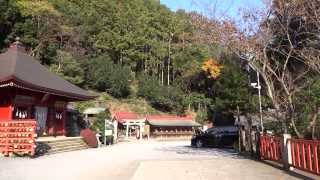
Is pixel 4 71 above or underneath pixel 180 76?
underneath

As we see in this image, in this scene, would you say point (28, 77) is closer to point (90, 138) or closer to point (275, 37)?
point (90, 138)

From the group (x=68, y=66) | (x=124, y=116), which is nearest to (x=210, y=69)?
(x=124, y=116)

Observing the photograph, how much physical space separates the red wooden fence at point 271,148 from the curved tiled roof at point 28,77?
45.7 ft

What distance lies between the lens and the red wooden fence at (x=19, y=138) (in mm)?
20719

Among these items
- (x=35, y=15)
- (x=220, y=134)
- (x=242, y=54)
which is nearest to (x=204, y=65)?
(x=35, y=15)

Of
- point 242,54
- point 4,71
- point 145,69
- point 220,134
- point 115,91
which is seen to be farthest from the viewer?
point 145,69

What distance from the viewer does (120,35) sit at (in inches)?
3071

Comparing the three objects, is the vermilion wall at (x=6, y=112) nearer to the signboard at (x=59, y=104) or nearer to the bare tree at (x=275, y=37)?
the signboard at (x=59, y=104)

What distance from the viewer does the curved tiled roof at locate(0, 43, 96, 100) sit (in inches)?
1002

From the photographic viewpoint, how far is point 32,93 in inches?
1150

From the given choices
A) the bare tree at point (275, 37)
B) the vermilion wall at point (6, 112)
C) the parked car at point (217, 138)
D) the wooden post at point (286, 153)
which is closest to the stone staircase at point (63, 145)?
the vermilion wall at point (6, 112)

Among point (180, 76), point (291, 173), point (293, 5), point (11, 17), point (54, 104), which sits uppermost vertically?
point (11, 17)

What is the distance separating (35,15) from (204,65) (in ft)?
86.3

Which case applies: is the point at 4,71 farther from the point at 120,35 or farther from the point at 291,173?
the point at 120,35
